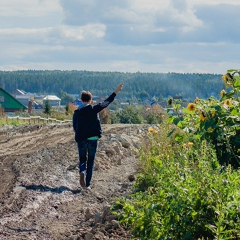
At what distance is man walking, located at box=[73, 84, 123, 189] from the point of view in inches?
491

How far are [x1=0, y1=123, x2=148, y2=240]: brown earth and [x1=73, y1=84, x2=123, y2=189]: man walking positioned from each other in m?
0.35

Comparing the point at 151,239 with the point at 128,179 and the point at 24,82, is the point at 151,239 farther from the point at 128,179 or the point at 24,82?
the point at 24,82

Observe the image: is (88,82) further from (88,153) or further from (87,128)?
(87,128)

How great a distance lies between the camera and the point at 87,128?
1249cm

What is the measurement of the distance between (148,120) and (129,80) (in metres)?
106

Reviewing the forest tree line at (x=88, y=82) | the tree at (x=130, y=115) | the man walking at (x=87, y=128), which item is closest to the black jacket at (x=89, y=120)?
the man walking at (x=87, y=128)

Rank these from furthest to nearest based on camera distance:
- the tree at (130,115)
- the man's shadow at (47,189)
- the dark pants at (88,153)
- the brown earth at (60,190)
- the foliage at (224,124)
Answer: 1. the tree at (130,115)
2. the dark pants at (88,153)
3. the man's shadow at (47,189)
4. the brown earth at (60,190)
5. the foliage at (224,124)

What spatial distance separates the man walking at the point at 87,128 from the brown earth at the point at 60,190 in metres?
0.35

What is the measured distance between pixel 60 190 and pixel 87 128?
3.75ft

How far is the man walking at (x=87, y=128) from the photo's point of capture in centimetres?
1248

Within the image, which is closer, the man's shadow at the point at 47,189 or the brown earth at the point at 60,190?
the brown earth at the point at 60,190

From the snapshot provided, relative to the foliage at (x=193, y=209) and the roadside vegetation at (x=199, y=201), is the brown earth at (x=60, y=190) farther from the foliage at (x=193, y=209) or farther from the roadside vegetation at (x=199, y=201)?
the foliage at (x=193, y=209)

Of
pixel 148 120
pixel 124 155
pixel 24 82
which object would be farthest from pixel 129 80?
pixel 124 155

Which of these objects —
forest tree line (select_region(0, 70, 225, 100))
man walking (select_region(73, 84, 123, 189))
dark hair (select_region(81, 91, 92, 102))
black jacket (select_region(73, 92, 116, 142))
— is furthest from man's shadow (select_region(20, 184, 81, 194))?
forest tree line (select_region(0, 70, 225, 100))
